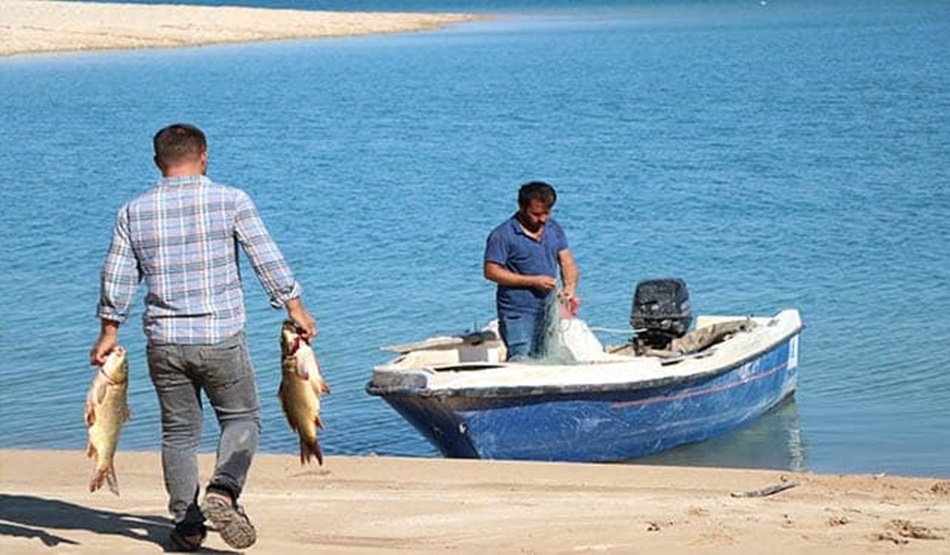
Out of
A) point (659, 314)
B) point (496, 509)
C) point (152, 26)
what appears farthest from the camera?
point (152, 26)

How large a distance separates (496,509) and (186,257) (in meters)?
2.07

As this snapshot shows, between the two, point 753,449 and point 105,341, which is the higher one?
Answer: point 105,341

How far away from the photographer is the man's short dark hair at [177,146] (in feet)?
23.4

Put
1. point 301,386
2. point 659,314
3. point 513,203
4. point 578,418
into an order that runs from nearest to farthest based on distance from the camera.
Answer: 1. point 301,386
2. point 578,418
3. point 659,314
4. point 513,203

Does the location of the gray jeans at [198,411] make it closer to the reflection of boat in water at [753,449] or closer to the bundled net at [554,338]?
the bundled net at [554,338]

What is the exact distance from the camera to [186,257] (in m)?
7.12

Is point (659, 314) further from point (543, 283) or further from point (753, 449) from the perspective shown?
point (543, 283)

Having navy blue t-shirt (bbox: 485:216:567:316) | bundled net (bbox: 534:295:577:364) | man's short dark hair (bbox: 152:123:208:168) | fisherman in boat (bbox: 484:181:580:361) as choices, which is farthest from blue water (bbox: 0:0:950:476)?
man's short dark hair (bbox: 152:123:208:168)

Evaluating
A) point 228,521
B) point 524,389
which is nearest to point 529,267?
point 524,389

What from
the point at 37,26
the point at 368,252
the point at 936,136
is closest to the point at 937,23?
the point at 37,26

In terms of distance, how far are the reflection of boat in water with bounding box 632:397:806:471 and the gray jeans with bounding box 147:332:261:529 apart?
18.0ft

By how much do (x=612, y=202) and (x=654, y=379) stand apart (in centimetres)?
1487

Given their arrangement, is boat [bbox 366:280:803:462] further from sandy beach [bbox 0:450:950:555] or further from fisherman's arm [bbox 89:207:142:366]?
fisherman's arm [bbox 89:207:142:366]

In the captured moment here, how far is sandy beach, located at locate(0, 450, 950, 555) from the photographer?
296 inches
